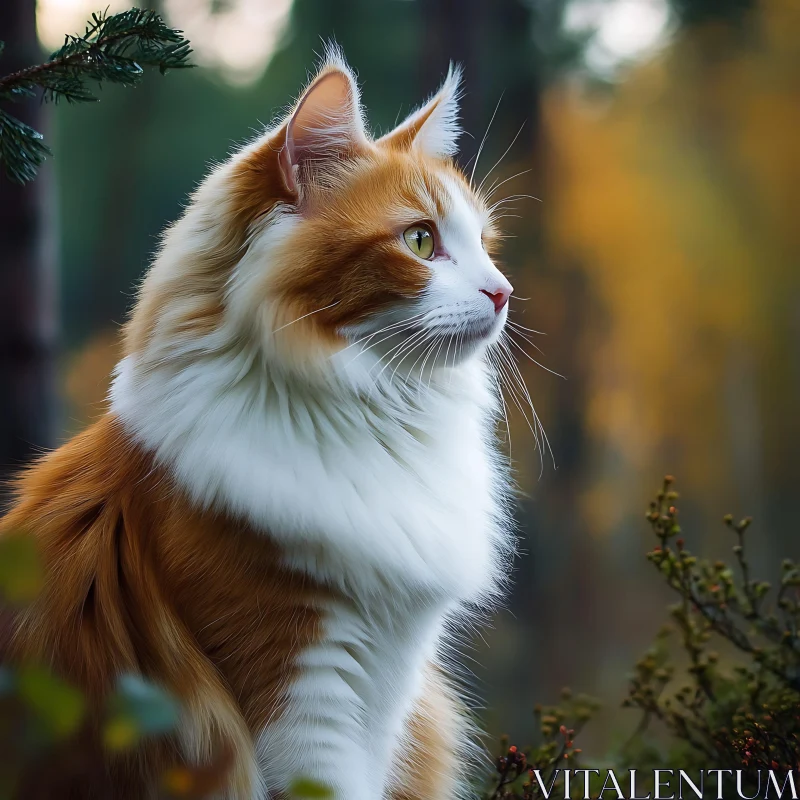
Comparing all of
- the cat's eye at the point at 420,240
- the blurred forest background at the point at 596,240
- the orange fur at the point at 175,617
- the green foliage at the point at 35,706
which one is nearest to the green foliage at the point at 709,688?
the orange fur at the point at 175,617

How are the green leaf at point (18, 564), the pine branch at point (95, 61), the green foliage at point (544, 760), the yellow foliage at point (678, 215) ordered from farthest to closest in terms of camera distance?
the yellow foliage at point (678, 215) < the green foliage at point (544, 760) < the pine branch at point (95, 61) < the green leaf at point (18, 564)

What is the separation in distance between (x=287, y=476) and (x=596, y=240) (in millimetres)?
6280

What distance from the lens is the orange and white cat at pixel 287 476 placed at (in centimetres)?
104

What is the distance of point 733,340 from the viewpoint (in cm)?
775

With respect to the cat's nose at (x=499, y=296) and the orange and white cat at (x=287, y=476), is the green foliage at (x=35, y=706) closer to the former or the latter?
the orange and white cat at (x=287, y=476)

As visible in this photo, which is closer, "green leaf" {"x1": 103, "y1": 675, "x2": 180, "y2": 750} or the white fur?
"green leaf" {"x1": 103, "y1": 675, "x2": 180, "y2": 750}

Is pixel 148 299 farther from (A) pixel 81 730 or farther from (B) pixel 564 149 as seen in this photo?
(B) pixel 564 149

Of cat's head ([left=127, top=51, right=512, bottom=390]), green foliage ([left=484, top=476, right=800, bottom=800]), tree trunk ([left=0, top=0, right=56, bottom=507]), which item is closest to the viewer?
cat's head ([left=127, top=51, right=512, bottom=390])

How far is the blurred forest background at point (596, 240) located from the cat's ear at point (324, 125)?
3266 millimetres

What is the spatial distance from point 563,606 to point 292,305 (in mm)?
5859

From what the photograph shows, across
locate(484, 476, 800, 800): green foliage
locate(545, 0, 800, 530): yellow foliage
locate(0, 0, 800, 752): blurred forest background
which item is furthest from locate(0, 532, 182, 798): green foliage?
locate(545, 0, 800, 530): yellow foliage

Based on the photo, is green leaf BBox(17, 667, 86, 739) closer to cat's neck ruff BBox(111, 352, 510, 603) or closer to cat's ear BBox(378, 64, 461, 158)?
cat's neck ruff BBox(111, 352, 510, 603)

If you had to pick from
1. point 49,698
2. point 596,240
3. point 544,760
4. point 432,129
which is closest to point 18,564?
point 49,698

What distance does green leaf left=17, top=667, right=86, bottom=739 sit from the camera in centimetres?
48
